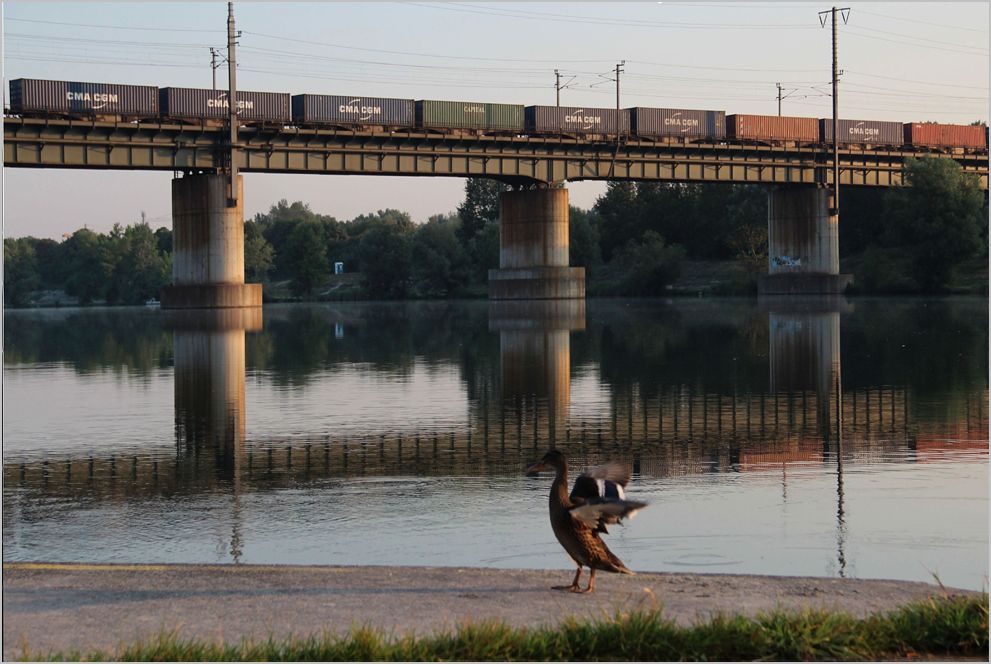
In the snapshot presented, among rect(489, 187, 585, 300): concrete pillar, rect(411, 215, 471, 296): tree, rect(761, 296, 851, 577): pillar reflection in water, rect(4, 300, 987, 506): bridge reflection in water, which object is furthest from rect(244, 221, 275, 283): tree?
rect(4, 300, 987, 506): bridge reflection in water

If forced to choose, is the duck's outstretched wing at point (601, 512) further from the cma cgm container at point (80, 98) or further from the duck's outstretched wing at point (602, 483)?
the cma cgm container at point (80, 98)

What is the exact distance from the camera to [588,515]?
8719 millimetres

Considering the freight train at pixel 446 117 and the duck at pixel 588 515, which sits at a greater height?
the freight train at pixel 446 117

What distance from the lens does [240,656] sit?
23.1ft

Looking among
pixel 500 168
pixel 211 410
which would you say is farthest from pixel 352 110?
pixel 211 410

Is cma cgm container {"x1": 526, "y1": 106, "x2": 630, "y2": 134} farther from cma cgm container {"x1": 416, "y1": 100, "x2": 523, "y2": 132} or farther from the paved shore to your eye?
the paved shore

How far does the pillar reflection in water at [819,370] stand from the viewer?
1628 cm

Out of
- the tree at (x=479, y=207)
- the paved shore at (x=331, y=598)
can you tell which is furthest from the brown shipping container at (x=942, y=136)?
the paved shore at (x=331, y=598)

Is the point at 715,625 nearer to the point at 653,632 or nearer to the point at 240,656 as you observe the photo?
the point at 653,632

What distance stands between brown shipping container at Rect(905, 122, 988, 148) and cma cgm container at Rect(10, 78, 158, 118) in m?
59.4

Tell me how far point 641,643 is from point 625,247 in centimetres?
13895

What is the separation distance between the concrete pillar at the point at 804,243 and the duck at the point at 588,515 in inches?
3676

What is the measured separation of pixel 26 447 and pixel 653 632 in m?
13.7

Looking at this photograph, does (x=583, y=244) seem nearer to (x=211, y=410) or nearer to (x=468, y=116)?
(x=468, y=116)
